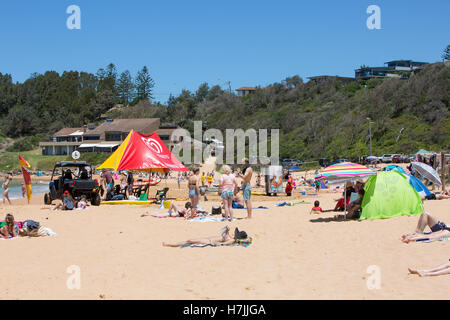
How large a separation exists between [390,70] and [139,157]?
3265 inches

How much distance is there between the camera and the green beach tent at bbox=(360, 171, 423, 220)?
10.8 metres

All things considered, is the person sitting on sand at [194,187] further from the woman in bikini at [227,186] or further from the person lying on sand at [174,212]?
the woman in bikini at [227,186]

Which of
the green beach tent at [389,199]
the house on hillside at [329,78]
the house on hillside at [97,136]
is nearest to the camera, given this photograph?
the green beach tent at [389,199]

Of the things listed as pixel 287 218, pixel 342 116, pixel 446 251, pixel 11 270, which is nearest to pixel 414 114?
pixel 342 116

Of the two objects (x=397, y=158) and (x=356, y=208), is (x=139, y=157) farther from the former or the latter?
(x=397, y=158)

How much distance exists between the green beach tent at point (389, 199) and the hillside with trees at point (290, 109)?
29.3 metres

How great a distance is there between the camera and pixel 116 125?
76.1 m

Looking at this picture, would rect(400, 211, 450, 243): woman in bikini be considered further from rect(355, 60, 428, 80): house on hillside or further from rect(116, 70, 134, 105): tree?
rect(116, 70, 134, 105): tree

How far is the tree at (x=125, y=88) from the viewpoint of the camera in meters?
107

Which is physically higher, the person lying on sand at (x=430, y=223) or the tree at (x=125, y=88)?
the tree at (x=125, y=88)

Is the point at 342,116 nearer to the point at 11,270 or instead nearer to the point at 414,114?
the point at 414,114

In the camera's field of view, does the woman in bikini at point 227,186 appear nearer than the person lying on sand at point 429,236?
No

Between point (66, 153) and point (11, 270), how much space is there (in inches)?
2731

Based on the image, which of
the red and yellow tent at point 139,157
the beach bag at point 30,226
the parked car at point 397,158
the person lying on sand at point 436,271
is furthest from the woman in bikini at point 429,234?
the parked car at point 397,158
